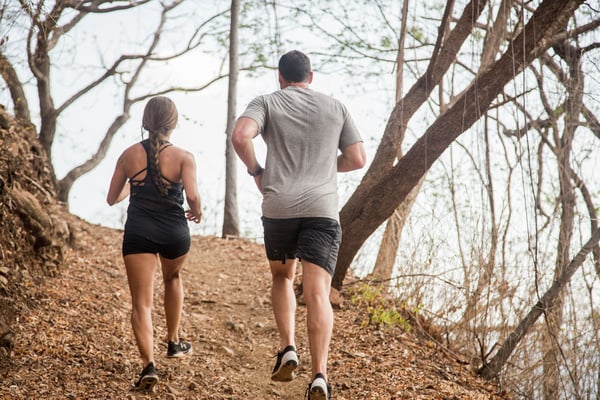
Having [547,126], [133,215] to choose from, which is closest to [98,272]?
[133,215]

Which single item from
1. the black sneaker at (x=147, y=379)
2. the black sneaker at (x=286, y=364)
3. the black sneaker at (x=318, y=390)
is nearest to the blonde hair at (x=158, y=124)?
the black sneaker at (x=147, y=379)

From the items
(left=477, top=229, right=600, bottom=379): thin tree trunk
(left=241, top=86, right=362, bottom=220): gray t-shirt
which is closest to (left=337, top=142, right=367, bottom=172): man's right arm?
(left=241, top=86, right=362, bottom=220): gray t-shirt

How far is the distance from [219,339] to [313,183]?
3.33m

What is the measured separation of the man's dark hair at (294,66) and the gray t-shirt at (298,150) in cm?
9

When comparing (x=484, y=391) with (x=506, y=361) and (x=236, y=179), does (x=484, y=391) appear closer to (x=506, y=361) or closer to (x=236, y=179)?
(x=506, y=361)

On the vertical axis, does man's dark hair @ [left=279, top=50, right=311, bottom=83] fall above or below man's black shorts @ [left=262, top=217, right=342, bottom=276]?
above

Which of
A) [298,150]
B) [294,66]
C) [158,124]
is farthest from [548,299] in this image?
[158,124]

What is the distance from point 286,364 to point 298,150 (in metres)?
1.35

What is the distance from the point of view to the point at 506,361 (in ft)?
21.5

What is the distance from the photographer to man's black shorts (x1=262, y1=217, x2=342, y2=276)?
4066 millimetres

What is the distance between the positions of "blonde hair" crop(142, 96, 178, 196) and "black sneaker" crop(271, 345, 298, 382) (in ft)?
4.65

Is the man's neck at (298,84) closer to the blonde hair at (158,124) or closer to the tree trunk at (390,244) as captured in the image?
the blonde hair at (158,124)

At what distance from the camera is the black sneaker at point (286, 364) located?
4.05 m

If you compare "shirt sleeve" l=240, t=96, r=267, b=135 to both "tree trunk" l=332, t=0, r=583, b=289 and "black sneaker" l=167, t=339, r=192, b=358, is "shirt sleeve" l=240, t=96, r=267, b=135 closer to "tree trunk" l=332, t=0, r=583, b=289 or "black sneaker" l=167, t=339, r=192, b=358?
"black sneaker" l=167, t=339, r=192, b=358
